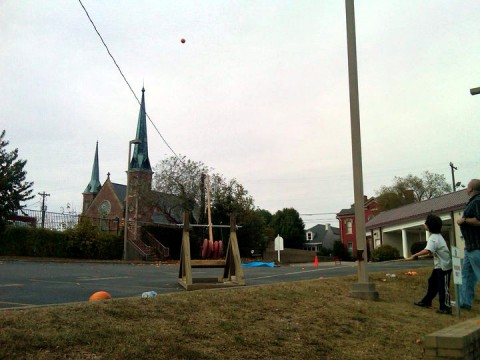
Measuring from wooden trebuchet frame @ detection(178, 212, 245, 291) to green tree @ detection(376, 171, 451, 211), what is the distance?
6594 centimetres

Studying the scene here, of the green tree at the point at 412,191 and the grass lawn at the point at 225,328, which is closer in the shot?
the grass lawn at the point at 225,328

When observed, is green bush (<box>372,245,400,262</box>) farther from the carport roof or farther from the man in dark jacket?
the man in dark jacket

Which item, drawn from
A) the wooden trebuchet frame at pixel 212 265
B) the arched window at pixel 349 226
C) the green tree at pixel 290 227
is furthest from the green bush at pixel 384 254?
the green tree at pixel 290 227

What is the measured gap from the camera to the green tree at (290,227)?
8456 centimetres

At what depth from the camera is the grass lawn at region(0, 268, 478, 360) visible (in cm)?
396

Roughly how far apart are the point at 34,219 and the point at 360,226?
27165 millimetres

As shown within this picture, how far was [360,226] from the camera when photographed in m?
8.92

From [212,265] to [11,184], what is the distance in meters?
33.2

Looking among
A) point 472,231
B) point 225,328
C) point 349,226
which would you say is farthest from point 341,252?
point 225,328

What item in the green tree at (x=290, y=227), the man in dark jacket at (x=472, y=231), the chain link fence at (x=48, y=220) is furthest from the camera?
the green tree at (x=290, y=227)

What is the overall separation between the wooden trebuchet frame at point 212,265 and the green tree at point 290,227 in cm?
7405

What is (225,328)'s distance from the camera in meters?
5.10

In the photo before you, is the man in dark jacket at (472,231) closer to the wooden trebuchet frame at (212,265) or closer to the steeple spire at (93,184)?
the wooden trebuchet frame at (212,265)

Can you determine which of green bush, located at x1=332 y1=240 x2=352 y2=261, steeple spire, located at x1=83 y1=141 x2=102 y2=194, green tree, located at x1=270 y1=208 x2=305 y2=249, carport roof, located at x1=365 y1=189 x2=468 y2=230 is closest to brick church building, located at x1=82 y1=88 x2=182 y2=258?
steeple spire, located at x1=83 y1=141 x2=102 y2=194
